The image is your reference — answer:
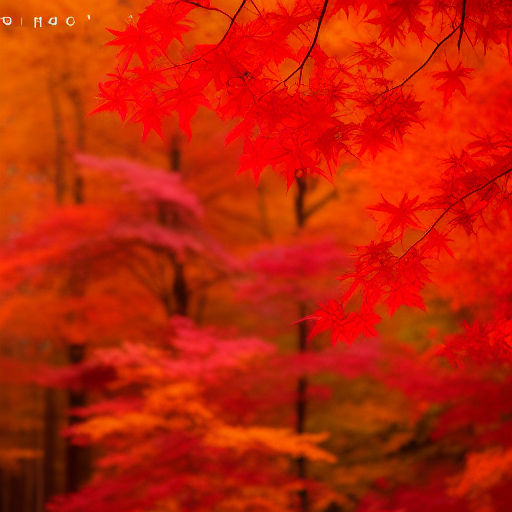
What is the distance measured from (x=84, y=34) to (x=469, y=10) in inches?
321

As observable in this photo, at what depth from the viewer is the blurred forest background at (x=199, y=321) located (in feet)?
17.6

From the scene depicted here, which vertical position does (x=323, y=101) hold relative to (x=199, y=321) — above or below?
below

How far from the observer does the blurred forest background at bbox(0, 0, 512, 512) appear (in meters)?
5.36

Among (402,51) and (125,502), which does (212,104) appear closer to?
(402,51)

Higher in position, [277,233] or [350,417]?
[277,233]

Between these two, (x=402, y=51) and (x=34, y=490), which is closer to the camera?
(x=402, y=51)

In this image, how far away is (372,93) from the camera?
76.1 inches

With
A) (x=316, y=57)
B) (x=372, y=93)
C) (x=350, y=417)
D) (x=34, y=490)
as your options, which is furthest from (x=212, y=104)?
(x=34, y=490)

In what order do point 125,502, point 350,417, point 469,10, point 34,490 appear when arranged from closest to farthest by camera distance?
1. point 469,10
2. point 125,502
3. point 350,417
4. point 34,490

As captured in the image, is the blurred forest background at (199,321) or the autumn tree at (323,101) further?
the blurred forest background at (199,321)

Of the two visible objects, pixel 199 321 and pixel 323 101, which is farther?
pixel 199 321

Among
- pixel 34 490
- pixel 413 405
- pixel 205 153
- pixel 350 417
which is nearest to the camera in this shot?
pixel 413 405

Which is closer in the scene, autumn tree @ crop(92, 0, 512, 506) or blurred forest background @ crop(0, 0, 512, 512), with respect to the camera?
autumn tree @ crop(92, 0, 512, 506)

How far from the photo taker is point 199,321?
11.2 m
